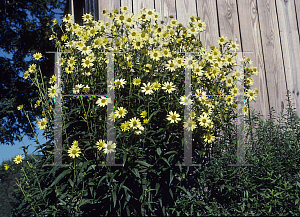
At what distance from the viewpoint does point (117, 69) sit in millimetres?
2295

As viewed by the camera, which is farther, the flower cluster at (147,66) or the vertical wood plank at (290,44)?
the vertical wood plank at (290,44)

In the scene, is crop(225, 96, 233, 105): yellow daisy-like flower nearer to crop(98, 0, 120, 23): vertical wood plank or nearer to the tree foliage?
crop(98, 0, 120, 23): vertical wood plank

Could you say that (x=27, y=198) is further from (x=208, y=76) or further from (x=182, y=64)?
(x=208, y=76)

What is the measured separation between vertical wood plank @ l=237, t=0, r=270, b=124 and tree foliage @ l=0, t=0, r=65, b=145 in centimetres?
572

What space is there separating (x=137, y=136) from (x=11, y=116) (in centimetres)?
692

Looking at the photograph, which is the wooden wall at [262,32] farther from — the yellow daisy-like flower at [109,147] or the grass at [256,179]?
the yellow daisy-like flower at [109,147]

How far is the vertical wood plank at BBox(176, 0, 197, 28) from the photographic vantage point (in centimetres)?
323

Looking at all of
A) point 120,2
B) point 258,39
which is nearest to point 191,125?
point 120,2

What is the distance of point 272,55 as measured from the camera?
3.56 metres

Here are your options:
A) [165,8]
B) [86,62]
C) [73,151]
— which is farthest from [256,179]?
[165,8]

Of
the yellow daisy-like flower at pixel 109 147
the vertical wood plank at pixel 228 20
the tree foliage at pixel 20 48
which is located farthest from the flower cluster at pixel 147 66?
the tree foliage at pixel 20 48

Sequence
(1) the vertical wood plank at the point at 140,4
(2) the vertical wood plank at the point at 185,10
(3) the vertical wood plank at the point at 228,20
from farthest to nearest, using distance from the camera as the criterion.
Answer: (3) the vertical wood plank at the point at 228,20, (2) the vertical wood plank at the point at 185,10, (1) the vertical wood plank at the point at 140,4

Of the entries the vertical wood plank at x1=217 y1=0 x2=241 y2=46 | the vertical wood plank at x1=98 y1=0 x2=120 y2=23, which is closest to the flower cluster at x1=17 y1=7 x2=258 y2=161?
the vertical wood plank at x1=98 y1=0 x2=120 y2=23

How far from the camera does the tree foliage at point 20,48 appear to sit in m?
7.81
